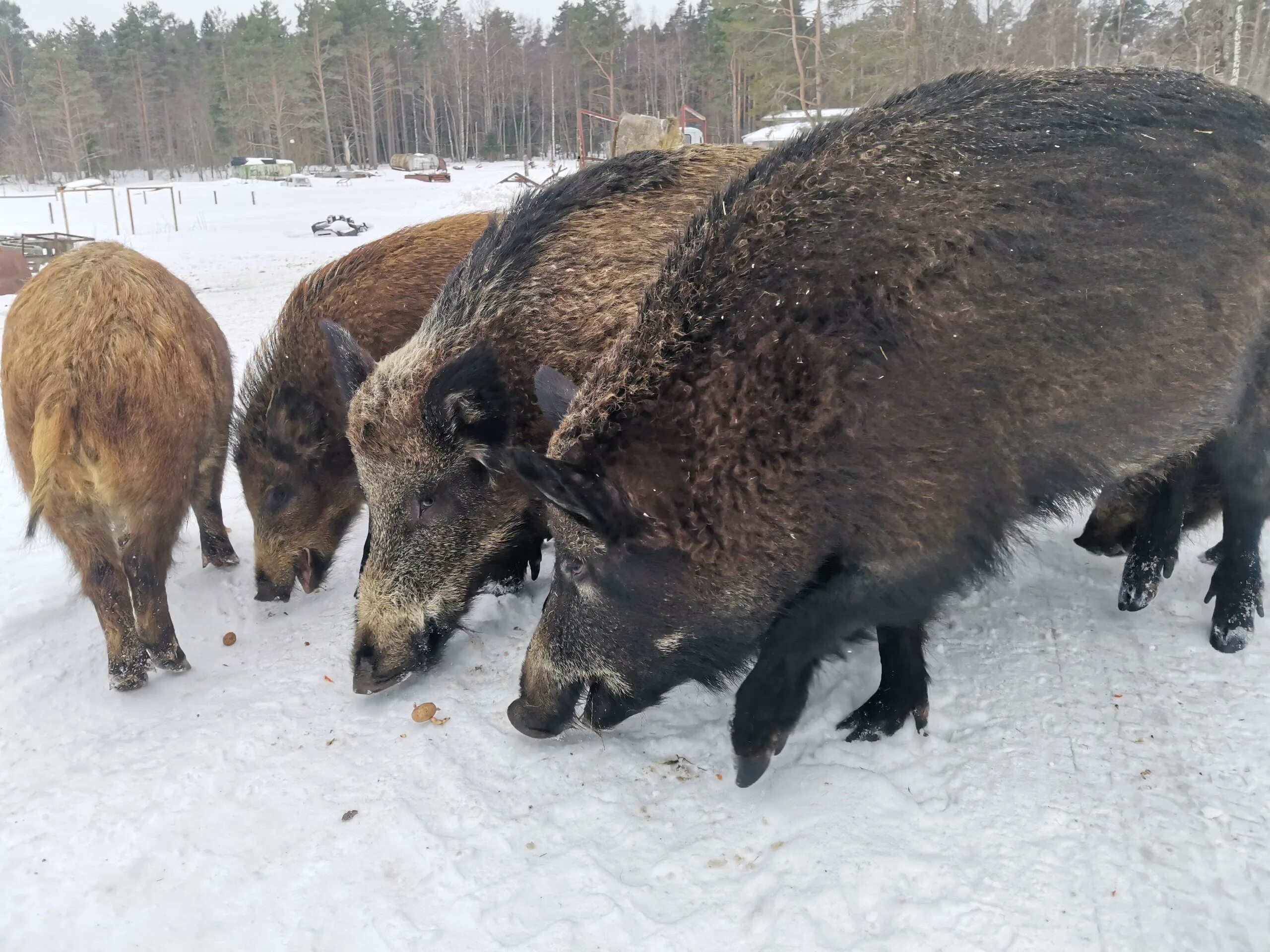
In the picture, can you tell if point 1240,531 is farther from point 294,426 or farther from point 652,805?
point 294,426

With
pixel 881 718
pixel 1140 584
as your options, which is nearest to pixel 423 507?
pixel 881 718

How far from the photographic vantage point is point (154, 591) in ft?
12.4

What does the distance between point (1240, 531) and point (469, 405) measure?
3407 millimetres

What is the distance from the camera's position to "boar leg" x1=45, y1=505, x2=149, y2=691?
140 inches

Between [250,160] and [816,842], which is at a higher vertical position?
[250,160]

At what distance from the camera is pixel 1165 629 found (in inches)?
144

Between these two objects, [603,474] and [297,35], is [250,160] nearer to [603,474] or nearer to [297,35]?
[297,35]

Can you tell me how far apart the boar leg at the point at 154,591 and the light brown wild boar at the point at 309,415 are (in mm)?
756

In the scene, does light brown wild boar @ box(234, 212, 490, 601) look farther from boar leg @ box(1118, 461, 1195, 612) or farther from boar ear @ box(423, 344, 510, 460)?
boar leg @ box(1118, 461, 1195, 612)

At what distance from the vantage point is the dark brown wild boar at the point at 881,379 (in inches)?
102

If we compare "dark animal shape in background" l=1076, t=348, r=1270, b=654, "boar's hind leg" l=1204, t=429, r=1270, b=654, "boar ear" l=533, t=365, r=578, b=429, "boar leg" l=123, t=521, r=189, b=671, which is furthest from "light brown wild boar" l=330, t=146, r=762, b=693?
"boar's hind leg" l=1204, t=429, r=1270, b=654

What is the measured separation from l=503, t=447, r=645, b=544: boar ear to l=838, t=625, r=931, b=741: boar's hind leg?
47.4 inches

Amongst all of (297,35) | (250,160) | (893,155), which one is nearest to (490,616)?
(893,155)

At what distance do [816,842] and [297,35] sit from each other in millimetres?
85765
